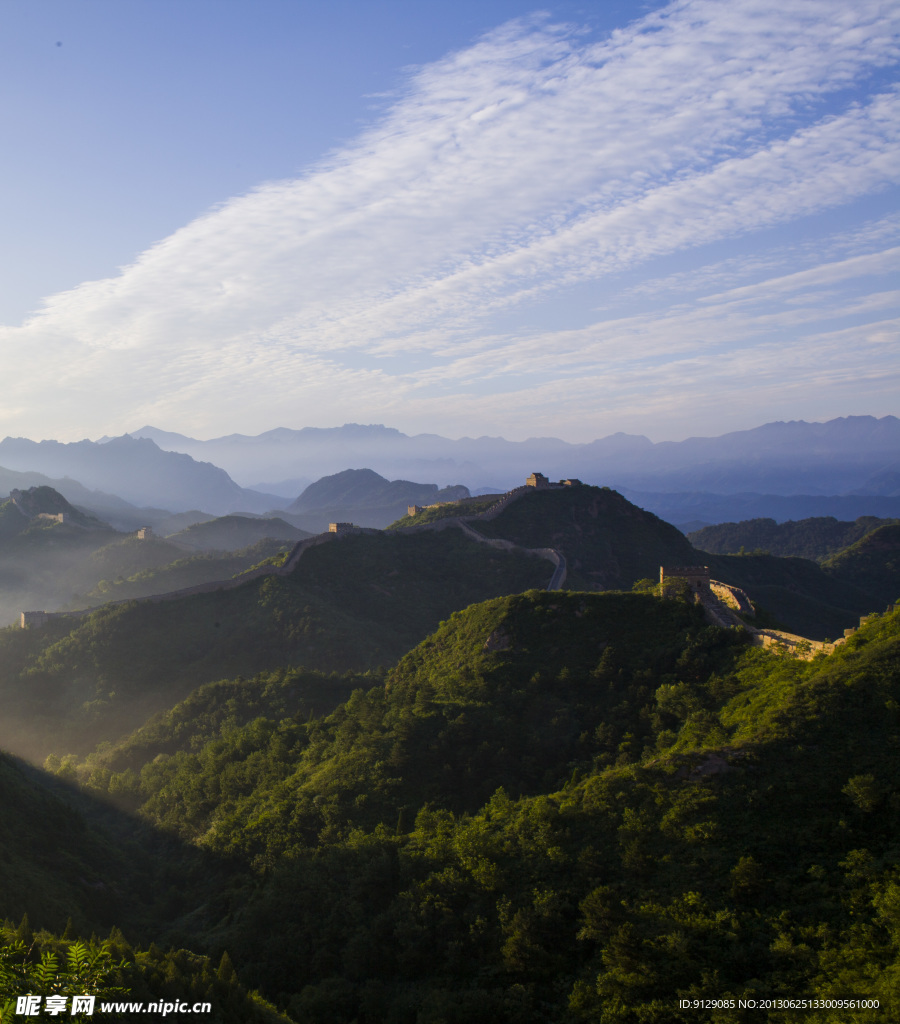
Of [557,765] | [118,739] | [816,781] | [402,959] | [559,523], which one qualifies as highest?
[559,523]

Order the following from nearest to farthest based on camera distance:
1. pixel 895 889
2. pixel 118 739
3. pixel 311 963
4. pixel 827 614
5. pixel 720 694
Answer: pixel 895 889, pixel 311 963, pixel 720 694, pixel 118 739, pixel 827 614

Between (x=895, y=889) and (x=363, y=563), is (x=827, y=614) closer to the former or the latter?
(x=363, y=563)

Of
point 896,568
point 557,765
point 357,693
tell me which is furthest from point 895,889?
point 896,568

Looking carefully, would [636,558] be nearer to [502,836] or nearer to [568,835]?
[502,836]

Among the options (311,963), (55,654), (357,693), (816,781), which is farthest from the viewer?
(55,654)

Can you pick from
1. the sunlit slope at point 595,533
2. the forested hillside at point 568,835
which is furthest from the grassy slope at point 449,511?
the forested hillside at point 568,835

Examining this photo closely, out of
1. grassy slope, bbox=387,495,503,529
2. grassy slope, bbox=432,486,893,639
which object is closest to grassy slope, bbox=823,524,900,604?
grassy slope, bbox=432,486,893,639
